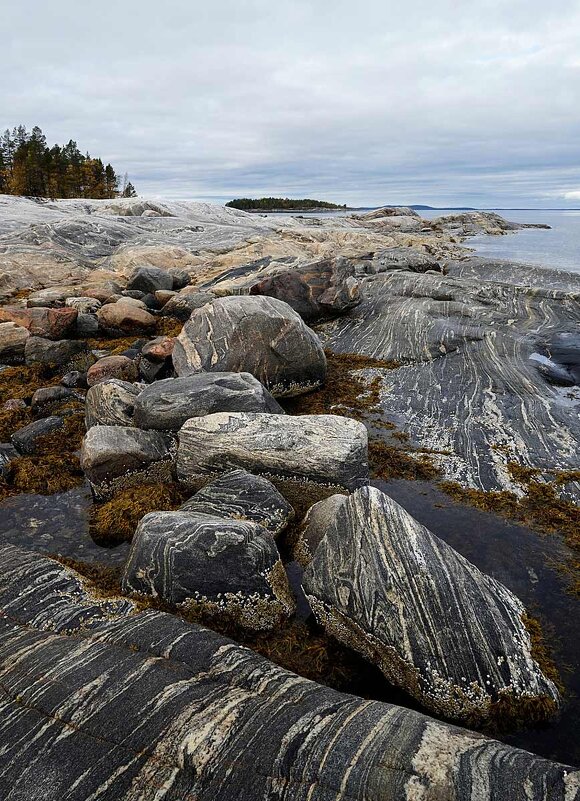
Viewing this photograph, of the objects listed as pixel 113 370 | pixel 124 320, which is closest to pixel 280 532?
pixel 113 370

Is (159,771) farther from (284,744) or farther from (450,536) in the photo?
(450,536)

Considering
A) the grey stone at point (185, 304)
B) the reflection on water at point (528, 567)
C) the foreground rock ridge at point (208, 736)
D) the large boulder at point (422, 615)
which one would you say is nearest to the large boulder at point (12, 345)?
the grey stone at point (185, 304)

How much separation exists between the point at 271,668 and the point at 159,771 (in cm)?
143

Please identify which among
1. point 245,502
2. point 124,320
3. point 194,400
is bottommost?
point 245,502

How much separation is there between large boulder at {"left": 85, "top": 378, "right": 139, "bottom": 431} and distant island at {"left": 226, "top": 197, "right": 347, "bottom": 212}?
411 feet

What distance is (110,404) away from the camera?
10.5 metres

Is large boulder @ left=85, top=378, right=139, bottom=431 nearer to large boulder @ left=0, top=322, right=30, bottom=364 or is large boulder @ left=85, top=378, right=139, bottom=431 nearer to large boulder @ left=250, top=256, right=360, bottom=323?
large boulder @ left=0, top=322, right=30, bottom=364

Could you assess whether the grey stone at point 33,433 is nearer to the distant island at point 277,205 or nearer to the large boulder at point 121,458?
the large boulder at point 121,458

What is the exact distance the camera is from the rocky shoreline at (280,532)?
388 centimetres

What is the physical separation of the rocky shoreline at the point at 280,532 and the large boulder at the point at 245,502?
0.03 metres

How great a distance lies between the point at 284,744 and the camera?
3.93m

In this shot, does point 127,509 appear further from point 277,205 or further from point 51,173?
point 277,205

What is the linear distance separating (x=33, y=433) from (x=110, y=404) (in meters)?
1.81

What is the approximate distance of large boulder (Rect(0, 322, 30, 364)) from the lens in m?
15.6
